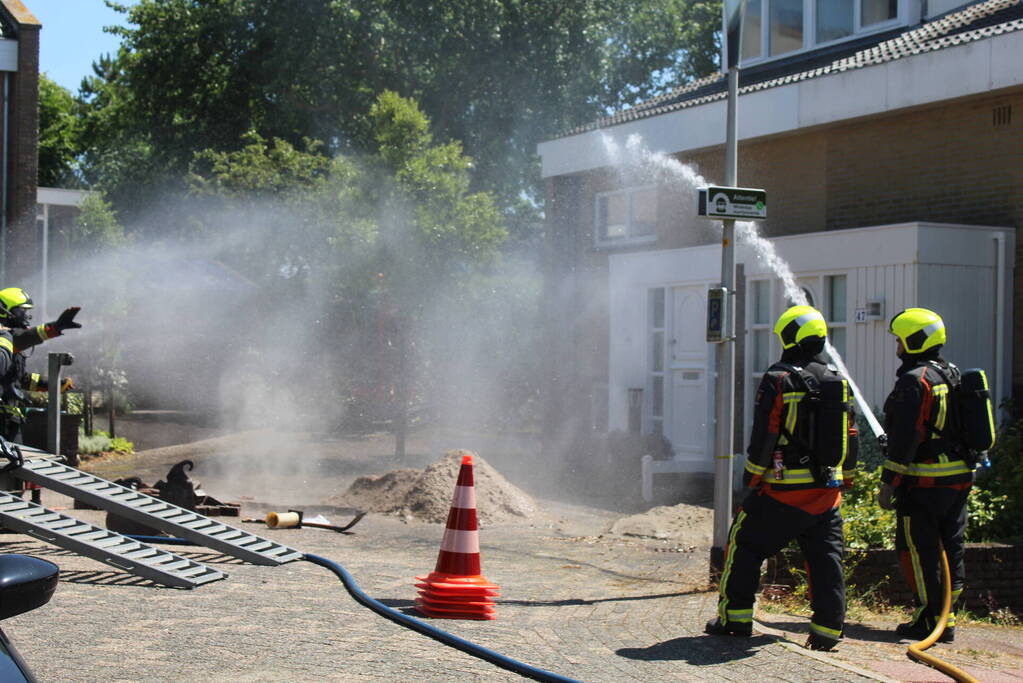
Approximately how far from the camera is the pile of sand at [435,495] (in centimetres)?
1142

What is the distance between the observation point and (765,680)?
17.7ft

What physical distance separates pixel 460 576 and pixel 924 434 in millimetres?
2906

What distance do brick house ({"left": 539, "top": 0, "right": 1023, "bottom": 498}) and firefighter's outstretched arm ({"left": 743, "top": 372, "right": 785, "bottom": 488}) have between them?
6329 mm

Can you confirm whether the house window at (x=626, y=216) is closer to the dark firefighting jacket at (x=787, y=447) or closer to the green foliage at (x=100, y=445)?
the green foliage at (x=100, y=445)

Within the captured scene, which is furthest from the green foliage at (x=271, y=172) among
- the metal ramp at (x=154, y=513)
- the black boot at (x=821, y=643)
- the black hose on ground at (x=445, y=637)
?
the black boot at (x=821, y=643)

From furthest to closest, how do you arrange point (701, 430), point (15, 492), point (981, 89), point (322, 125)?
1. point (322, 125)
2. point (701, 430)
3. point (981, 89)
4. point (15, 492)

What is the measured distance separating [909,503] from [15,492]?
23.2 ft

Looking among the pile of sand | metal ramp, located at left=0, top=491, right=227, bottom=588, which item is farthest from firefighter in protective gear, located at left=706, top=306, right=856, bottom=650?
the pile of sand

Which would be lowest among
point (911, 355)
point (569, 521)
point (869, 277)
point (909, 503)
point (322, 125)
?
point (569, 521)

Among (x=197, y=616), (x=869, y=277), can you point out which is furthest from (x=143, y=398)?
(x=197, y=616)

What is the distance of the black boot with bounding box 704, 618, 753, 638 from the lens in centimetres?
621

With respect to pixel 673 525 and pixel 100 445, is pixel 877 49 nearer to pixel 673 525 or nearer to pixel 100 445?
pixel 673 525

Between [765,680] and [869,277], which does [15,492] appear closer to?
[765,680]

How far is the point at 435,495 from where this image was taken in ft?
37.9
